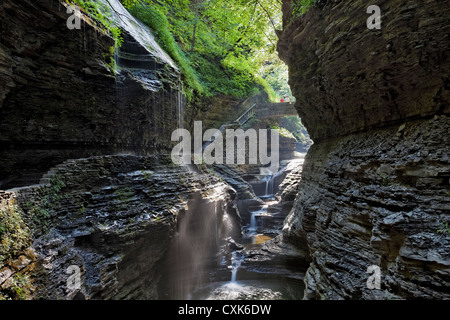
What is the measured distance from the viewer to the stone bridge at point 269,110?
21948mm

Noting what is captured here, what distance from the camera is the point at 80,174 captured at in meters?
7.37

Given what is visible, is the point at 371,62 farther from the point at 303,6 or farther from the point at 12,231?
the point at 12,231

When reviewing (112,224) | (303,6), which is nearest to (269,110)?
(303,6)

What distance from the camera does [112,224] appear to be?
23.4 ft

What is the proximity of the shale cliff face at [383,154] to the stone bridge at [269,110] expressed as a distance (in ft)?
46.0

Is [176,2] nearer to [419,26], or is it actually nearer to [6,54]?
[6,54]

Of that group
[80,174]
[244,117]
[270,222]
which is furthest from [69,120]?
[244,117]

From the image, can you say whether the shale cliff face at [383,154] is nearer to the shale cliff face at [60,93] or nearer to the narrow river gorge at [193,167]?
the narrow river gorge at [193,167]
